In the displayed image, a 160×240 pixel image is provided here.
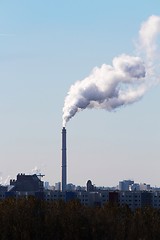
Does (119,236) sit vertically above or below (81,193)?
below

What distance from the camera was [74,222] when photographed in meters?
49.9

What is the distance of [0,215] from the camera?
172 ft

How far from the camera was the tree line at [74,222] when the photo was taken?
48.7 m

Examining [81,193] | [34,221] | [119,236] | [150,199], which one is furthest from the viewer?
[81,193]

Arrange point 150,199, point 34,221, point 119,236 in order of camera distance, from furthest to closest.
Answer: point 150,199 → point 34,221 → point 119,236

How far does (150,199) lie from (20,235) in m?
122

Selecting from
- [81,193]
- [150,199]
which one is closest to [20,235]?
[150,199]

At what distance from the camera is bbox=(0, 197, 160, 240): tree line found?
48656 millimetres

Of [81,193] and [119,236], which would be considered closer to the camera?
[119,236]

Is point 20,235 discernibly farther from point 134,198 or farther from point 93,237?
point 134,198

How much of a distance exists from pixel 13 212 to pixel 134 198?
122 metres

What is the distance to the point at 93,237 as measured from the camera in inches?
1911

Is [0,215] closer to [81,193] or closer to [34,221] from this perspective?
[34,221]

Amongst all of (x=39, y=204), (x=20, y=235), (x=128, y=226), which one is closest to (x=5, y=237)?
(x=20, y=235)
